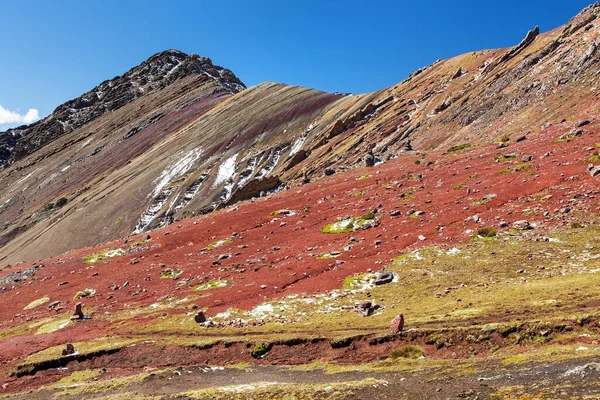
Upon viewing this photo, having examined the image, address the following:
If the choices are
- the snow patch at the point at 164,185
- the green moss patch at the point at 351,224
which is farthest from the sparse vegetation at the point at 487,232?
the snow patch at the point at 164,185

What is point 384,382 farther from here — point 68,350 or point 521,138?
point 521,138

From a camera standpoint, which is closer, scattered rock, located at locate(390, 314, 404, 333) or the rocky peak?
scattered rock, located at locate(390, 314, 404, 333)

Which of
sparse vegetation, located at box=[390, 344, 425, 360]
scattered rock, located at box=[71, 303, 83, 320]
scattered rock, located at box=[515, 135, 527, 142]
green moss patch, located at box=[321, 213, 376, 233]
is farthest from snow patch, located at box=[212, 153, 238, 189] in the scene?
sparse vegetation, located at box=[390, 344, 425, 360]

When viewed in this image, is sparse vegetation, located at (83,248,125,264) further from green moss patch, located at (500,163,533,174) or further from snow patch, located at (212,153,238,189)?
green moss patch, located at (500,163,533,174)

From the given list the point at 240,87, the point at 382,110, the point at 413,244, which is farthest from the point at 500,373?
the point at 240,87

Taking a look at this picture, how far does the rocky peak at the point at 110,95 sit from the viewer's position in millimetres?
169875

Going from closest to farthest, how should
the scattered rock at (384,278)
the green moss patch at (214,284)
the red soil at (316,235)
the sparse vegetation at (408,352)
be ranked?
the sparse vegetation at (408,352) → the scattered rock at (384,278) → the red soil at (316,235) → the green moss patch at (214,284)

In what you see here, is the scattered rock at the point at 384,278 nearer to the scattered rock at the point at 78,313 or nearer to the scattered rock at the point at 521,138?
the scattered rock at the point at 78,313

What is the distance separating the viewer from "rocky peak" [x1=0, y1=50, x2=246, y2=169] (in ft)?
557

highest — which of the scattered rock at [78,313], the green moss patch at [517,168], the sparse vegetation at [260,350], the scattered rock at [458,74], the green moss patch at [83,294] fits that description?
the scattered rock at [458,74]

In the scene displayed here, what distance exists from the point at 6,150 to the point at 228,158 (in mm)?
127606

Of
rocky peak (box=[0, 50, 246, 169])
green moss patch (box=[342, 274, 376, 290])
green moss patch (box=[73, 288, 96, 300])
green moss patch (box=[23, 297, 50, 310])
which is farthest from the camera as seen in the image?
rocky peak (box=[0, 50, 246, 169])

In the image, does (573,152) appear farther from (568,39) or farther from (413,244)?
(568,39)

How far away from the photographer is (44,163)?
14475 centimetres
